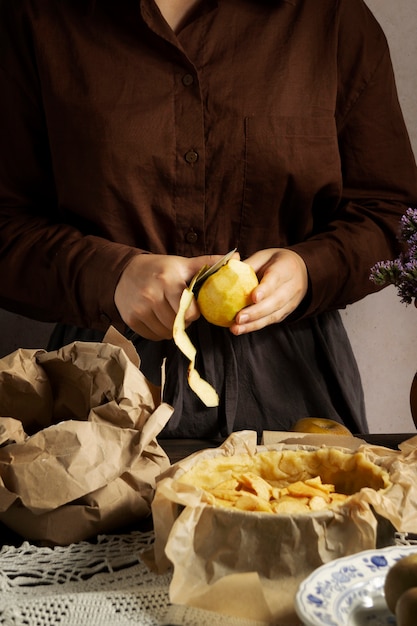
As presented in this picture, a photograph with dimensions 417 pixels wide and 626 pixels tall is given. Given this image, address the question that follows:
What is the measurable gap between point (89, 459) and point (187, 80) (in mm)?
789

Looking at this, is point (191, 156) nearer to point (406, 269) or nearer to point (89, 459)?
point (406, 269)

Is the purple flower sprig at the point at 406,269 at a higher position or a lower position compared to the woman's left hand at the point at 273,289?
higher

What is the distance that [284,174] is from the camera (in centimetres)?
147

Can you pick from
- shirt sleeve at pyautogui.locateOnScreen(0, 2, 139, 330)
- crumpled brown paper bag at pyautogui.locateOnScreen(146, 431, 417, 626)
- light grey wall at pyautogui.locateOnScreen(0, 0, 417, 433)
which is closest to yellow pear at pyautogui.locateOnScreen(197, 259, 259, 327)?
shirt sleeve at pyautogui.locateOnScreen(0, 2, 139, 330)

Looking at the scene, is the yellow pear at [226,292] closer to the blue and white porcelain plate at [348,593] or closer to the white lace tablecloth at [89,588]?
the white lace tablecloth at [89,588]

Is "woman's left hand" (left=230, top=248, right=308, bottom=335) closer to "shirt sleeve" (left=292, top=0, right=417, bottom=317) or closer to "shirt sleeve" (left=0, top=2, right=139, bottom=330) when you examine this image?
"shirt sleeve" (left=292, top=0, right=417, bottom=317)

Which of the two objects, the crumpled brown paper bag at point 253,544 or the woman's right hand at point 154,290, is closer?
the crumpled brown paper bag at point 253,544

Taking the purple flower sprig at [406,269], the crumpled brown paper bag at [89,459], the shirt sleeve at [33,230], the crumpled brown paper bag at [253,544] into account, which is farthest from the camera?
the shirt sleeve at [33,230]

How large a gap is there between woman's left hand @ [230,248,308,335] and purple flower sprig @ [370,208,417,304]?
5.9 inches

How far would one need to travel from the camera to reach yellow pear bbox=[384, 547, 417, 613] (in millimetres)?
580

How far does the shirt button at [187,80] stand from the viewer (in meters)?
1.44

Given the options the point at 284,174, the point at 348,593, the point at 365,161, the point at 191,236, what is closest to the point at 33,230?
the point at 191,236

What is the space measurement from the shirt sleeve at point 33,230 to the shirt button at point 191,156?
0.18 metres

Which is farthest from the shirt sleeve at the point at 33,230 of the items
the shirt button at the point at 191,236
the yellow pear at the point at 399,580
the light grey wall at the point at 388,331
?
the yellow pear at the point at 399,580
